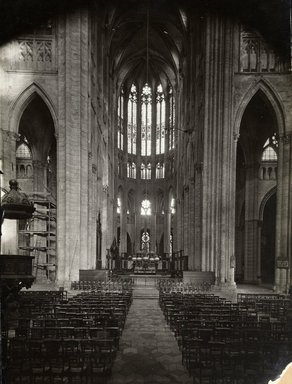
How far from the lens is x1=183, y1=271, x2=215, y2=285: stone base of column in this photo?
23.7 meters

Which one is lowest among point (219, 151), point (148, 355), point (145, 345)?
point (145, 345)

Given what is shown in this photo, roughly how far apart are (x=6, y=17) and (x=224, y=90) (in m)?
17.3

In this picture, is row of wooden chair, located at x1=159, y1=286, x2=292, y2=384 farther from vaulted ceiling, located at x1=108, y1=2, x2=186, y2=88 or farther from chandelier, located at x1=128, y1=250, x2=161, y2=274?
vaulted ceiling, located at x1=108, y1=2, x2=186, y2=88

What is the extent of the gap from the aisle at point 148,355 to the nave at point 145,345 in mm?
23

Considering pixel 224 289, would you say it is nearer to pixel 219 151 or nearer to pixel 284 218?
pixel 284 218

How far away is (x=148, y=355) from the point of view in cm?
968

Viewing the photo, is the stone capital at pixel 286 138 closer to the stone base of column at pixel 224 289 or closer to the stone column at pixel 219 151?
the stone column at pixel 219 151

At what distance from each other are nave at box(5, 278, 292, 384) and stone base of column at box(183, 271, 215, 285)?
9.18m

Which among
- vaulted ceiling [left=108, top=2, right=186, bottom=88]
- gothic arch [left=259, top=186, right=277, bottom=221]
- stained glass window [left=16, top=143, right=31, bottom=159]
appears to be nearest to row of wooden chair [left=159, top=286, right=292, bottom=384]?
gothic arch [left=259, top=186, right=277, bottom=221]

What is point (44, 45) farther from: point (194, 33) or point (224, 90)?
point (194, 33)

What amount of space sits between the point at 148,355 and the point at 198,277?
1451 cm

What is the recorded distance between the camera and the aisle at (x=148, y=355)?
805 cm

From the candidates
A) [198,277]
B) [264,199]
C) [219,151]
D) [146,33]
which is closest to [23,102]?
[219,151]

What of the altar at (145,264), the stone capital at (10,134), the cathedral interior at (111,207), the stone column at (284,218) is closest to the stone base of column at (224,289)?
the cathedral interior at (111,207)
